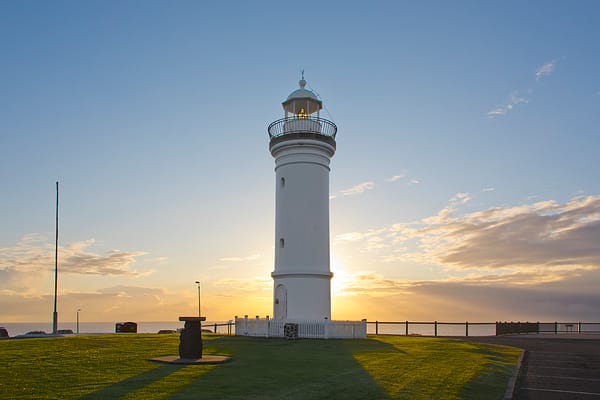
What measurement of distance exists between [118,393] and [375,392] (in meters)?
5.26

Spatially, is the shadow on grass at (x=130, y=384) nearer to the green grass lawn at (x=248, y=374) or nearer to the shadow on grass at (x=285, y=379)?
the green grass lawn at (x=248, y=374)

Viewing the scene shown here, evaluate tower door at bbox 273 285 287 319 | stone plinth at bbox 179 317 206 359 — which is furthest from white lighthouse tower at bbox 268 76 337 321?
stone plinth at bbox 179 317 206 359

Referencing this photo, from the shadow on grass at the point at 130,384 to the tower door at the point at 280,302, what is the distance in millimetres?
16063

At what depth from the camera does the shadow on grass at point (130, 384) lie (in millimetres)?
10617

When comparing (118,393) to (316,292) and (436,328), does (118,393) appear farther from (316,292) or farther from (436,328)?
(436,328)

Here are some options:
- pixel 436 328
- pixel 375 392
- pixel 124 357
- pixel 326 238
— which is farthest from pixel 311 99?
pixel 375 392

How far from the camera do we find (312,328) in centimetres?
2808

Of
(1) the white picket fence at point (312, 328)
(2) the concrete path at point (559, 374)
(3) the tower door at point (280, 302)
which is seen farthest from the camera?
(3) the tower door at point (280, 302)

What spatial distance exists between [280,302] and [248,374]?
16.9 metres

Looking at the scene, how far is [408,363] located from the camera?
16719 millimetres

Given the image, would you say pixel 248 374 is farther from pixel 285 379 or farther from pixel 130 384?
pixel 130 384

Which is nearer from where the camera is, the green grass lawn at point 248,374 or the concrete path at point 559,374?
the green grass lawn at point 248,374

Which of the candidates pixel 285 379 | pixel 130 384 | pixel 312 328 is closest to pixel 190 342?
pixel 285 379

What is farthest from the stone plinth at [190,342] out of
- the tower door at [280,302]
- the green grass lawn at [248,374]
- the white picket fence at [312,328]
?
the tower door at [280,302]
